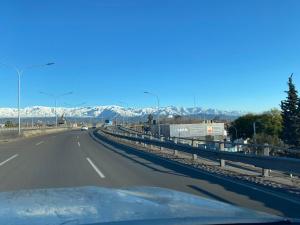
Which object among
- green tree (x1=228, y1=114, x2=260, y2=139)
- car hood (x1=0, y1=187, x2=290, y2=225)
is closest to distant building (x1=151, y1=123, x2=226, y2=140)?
green tree (x1=228, y1=114, x2=260, y2=139)

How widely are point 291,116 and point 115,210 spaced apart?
93.6 m

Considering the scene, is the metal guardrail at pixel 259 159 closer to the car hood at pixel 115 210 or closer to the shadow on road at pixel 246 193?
the shadow on road at pixel 246 193

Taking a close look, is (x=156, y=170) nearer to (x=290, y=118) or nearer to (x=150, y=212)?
(x=150, y=212)

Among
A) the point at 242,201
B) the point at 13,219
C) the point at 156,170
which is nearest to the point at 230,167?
the point at 156,170

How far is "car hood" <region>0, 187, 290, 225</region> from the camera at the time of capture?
151 inches

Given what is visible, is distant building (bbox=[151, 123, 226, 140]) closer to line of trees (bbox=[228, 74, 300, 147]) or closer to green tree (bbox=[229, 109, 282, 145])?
line of trees (bbox=[228, 74, 300, 147])

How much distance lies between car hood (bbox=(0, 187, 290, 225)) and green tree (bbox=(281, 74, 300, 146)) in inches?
3394

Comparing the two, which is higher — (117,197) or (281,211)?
(117,197)

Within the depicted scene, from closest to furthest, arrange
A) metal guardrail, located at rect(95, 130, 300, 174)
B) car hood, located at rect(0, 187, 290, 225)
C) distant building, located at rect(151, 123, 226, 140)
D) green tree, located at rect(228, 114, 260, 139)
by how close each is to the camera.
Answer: car hood, located at rect(0, 187, 290, 225) → metal guardrail, located at rect(95, 130, 300, 174) → distant building, located at rect(151, 123, 226, 140) → green tree, located at rect(228, 114, 260, 139)

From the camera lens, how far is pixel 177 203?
4.84 metres

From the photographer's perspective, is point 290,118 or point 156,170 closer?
point 156,170

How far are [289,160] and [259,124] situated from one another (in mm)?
109212

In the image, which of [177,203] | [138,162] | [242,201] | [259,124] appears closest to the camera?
[177,203]

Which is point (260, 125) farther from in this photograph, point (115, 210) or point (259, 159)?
point (115, 210)
